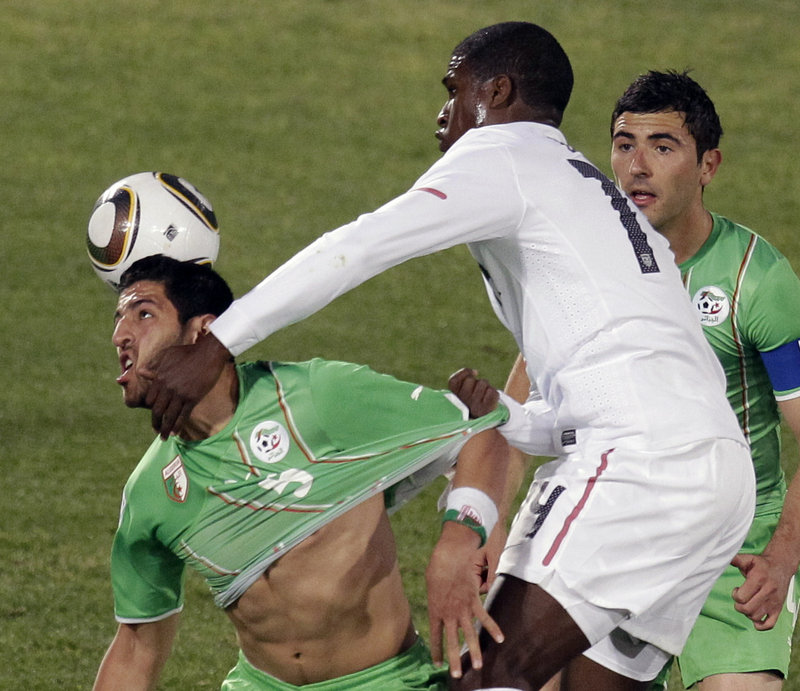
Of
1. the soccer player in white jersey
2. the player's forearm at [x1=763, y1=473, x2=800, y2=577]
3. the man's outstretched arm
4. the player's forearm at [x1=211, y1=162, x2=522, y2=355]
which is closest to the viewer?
the player's forearm at [x1=211, y1=162, x2=522, y2=355]

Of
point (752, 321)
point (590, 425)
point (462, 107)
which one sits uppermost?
point (462, 107)

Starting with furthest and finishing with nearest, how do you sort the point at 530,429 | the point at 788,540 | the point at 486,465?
the point at 788,540
the point at 530,429
the point at 486,465

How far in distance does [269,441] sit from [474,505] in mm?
622

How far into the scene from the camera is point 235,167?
47.9ft

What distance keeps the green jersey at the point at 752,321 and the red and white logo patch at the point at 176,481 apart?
163cm

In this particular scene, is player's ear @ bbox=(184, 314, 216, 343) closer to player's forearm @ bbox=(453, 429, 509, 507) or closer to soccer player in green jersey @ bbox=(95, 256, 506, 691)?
soccer player in green jersey @ bbox=(95, 256, 506, 691)

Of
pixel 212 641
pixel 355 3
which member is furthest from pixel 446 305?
pixel 355 3

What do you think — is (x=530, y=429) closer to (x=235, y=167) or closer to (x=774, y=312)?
(x=774, y=312)

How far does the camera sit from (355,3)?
17844 millimetres

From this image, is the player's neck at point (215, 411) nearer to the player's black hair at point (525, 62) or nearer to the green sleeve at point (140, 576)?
the green sleeve at point (140, 576)

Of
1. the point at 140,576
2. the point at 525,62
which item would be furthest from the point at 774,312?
the point at 140,576

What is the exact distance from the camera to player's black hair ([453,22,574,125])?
419cm

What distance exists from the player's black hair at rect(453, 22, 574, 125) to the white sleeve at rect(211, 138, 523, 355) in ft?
1.80

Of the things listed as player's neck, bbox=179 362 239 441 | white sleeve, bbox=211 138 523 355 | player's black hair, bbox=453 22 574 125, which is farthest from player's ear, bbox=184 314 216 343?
player's black hair, bbox=453 22 574 125
